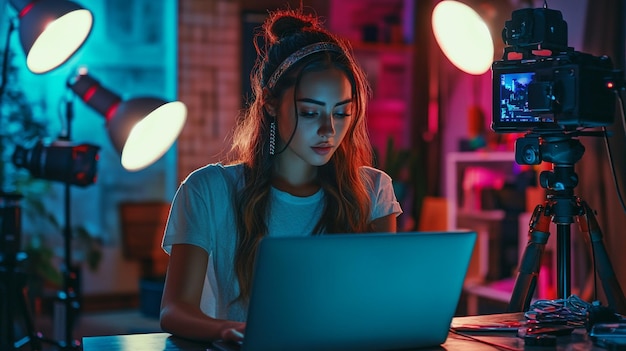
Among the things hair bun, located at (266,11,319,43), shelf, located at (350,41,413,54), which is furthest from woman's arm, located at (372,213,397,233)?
shelf, located at (350,41,413,54)

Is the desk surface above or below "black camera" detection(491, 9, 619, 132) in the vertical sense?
below

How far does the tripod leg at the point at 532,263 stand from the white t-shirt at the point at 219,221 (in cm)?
56

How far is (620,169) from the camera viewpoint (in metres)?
2.92

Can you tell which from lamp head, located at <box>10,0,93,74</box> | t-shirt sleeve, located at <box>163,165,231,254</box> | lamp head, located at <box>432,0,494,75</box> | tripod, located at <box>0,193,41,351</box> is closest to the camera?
t-shirt sleeve, located at <box>163,165,231,254</box>

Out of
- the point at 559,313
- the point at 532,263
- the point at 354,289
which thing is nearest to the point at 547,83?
the point at 532,263

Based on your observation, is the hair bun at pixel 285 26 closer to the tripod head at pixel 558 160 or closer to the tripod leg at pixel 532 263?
the tripod head at pixel 558 160

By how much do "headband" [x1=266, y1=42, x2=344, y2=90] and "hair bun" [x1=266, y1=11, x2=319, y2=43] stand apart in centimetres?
9

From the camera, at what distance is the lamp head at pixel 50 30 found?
285cm

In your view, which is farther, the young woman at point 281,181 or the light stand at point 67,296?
the light stand at point 67,296

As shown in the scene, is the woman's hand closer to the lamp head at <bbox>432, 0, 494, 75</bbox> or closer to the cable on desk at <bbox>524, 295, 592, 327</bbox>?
the cable on desk at <bbox>524, 295, 592, 327</bbox>

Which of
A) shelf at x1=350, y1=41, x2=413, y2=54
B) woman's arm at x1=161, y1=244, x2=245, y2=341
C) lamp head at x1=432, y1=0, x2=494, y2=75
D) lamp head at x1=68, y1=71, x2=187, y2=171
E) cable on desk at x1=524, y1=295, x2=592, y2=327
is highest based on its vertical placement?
shelf at x1=350, y1=41, x2=413, y2=54

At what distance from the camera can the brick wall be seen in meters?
5.54

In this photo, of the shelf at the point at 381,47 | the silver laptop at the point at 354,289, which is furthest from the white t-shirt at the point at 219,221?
the shelf at the point at 381,47

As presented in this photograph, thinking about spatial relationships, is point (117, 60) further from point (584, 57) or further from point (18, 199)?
point (584, 57)
